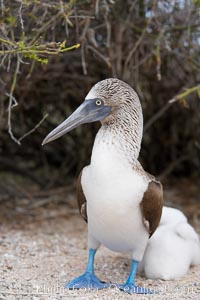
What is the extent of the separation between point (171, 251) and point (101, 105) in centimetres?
108

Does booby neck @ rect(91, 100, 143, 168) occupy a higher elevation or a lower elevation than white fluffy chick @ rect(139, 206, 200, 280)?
higher

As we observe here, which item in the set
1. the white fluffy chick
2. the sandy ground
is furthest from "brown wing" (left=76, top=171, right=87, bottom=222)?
the white fluffy chick

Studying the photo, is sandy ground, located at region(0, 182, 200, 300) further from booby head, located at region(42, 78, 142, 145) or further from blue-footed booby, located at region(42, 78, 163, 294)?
booby head, located at region(42, 78, 142, 145)

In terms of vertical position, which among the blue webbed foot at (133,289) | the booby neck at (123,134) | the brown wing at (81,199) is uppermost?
the booby neck at (123,134)

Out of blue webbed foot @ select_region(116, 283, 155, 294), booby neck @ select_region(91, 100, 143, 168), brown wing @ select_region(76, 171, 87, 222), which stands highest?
booby neck @ select_region(91, 100, 143, 168)

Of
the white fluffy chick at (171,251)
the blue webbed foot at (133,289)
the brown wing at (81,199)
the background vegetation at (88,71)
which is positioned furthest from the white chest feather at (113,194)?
the background vegetation at (88,71)

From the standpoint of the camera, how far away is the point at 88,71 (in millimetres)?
5598

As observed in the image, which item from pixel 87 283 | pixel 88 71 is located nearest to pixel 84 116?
pixel 87 283

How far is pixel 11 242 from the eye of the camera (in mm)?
4730

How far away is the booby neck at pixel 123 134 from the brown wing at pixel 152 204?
17 cm

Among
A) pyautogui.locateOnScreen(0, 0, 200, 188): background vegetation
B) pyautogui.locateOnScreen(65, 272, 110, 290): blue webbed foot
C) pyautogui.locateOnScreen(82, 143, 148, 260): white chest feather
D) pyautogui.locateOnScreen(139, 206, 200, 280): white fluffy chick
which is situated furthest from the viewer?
pyautogui.locateOnScreen(0, 0, 200, 188): background vegetation

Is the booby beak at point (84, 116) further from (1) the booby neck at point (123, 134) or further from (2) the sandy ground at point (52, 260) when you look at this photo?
(2) the sandy ground at point (52, 260)

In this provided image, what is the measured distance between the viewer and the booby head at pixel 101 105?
3574 mm

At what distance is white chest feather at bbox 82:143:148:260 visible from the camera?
340cm
